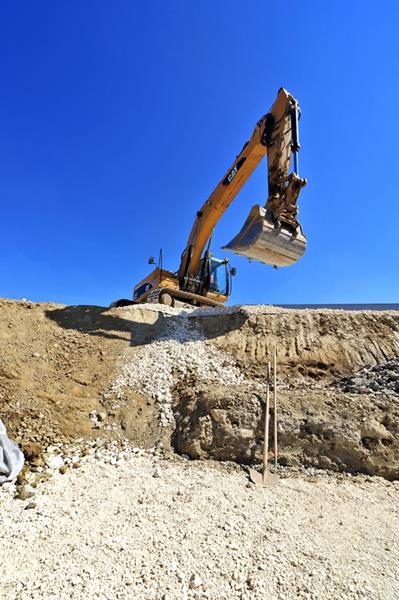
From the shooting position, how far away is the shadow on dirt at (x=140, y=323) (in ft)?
29.9

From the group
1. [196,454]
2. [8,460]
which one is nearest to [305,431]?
[196,454]

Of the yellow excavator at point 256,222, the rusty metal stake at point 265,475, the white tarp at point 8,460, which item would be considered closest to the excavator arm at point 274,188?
the yellow excavator at point 256,222

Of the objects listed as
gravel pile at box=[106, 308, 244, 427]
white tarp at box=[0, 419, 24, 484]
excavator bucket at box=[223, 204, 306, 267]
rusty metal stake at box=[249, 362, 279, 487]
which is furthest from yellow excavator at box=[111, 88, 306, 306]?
white tarp at box=[0, 419, 24, 484]

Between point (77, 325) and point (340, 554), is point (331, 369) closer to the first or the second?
point (340, 554)

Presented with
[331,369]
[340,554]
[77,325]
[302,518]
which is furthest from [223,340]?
[340,554]

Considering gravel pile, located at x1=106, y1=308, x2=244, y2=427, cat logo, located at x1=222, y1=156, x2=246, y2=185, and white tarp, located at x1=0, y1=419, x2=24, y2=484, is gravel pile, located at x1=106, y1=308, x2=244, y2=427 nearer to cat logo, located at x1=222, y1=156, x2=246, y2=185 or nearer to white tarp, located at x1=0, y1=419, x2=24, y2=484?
white tarp, located at x1=0, y1=419, x2=24, y2=484

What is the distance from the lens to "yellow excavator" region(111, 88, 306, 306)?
26.1 ft

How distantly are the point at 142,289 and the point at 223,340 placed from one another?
6853 mm

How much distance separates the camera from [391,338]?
29.2 ft

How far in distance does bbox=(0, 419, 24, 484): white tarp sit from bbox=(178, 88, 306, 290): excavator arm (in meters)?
5.75

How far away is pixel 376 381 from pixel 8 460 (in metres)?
6.22

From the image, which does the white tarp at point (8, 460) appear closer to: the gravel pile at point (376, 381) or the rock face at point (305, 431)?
the rock face at point (305, 431)

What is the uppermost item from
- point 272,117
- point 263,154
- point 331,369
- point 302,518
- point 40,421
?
point 272,117

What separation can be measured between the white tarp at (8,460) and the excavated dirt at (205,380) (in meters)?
0.26
